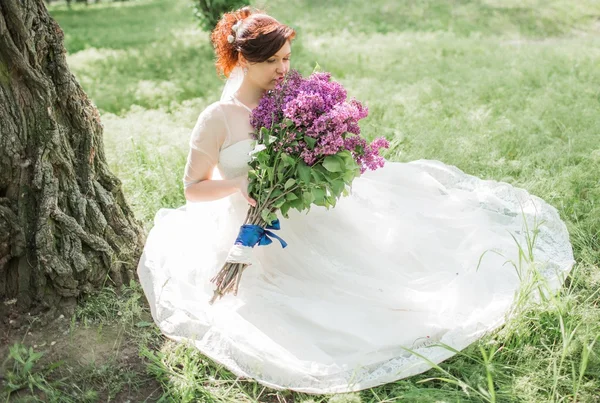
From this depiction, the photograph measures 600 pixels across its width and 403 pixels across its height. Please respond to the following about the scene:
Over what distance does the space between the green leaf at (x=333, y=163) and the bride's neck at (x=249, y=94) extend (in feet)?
2.34

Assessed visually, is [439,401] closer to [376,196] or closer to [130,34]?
[376,196]

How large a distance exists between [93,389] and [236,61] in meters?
1.85

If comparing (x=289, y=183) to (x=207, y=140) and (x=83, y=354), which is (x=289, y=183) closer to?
(x=207, y=140)

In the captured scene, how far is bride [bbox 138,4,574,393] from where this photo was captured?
278cm

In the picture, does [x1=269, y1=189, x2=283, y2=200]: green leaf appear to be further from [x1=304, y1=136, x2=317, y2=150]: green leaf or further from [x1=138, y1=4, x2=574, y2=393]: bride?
[x1=304, y1=136, x2=317, y2=150]: green leaf

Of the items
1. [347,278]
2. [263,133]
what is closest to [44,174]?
[263,133]

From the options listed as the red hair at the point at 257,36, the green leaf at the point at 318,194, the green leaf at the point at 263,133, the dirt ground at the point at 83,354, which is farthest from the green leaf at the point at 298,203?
the dirt ground at the point at 83,354

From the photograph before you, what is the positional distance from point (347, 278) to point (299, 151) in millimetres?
798

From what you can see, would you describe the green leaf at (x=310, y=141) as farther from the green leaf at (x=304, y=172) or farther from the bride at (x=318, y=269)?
the bride at (x=318, y=269)

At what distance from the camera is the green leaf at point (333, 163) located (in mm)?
2750

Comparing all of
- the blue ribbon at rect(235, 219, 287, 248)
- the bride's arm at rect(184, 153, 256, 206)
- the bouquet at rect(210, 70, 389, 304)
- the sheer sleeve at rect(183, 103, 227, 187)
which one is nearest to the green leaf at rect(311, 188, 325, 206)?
the bouquet at rect(210, 70, 389, 304)

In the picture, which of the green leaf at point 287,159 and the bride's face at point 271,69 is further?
the bride's face at point 271,69

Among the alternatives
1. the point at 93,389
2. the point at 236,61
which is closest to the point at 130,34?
the point at 236,61

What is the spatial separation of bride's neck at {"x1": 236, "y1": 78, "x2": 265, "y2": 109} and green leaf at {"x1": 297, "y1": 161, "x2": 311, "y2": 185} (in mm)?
639
